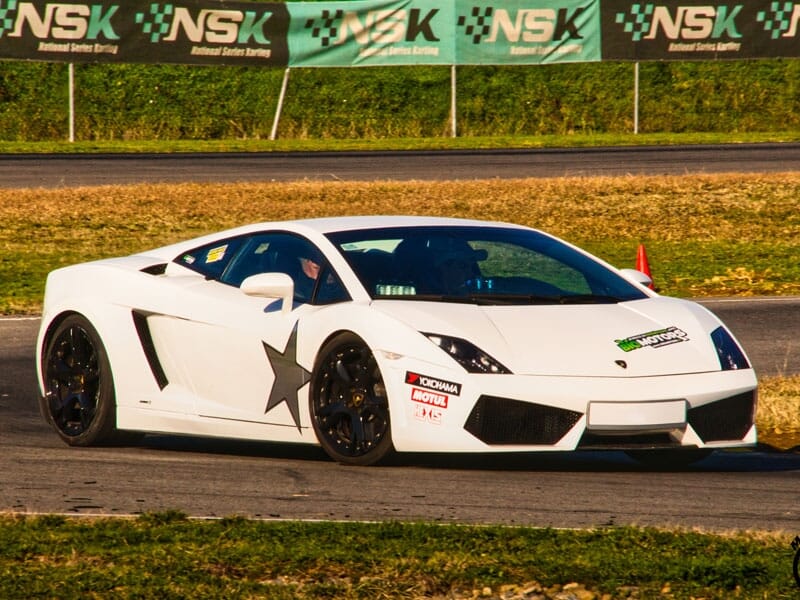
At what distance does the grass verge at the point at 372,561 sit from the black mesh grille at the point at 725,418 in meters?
1.72

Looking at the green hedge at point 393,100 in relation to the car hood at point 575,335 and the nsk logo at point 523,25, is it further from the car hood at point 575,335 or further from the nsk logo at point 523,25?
the car hood at point 575,335

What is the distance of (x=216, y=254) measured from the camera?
949 centimetres

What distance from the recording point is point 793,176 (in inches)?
987

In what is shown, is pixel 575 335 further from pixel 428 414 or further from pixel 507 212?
pixel 507 212

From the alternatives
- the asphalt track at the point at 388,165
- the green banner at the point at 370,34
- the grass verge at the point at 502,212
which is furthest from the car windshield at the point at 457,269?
the green banner at the point at 370,34

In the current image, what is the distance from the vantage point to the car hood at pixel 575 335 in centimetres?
797

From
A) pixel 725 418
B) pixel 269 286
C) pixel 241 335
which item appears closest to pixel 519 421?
pixel 725 418

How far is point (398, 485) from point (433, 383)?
53cm

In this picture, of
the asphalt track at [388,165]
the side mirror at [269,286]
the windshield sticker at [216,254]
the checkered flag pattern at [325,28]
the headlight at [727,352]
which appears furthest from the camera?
the checkered flag pattern at [325,28]

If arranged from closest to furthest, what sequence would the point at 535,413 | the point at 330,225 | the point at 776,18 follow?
the point at 535,413 → the point at 330,225 → the point at 776,18

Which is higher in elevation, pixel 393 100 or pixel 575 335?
pixel 393 100

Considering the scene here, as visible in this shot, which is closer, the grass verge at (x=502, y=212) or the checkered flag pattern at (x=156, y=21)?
the grass verge at (x=502, y=212)

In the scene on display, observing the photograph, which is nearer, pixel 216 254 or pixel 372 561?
pixel 372 561

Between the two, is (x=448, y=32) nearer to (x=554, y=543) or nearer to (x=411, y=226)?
(x=411, y=226)
